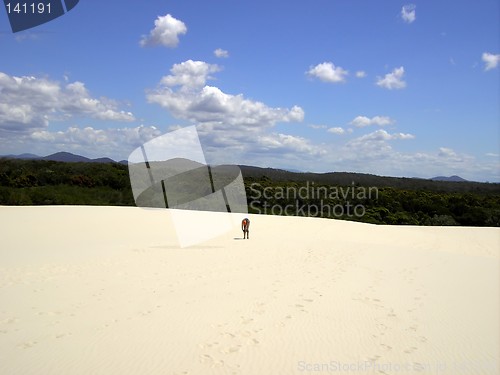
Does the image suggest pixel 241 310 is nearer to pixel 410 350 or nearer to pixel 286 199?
pixel 410 350

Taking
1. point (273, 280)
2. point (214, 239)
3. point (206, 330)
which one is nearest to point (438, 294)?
point (273, 280)

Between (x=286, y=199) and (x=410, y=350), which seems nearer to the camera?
(x=410, y=350)

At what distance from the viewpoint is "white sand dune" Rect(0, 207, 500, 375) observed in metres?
4.58

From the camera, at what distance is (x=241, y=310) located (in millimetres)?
6281

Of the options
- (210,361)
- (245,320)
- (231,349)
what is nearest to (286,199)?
(245,320)

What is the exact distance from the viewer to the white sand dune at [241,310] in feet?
15.0

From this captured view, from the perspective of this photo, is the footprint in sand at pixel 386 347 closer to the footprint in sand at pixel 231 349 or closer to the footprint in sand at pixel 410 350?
the footprint in sand at pixel 410 350

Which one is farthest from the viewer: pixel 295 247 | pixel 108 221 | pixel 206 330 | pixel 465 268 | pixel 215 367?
pixel 108 221

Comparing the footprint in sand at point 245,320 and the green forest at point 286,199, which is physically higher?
the green forest at point 286,199

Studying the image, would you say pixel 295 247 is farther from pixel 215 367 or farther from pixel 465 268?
pixel 215 367

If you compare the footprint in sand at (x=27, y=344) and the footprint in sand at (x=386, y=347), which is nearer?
the footprint in sand at (x=27, y=344)

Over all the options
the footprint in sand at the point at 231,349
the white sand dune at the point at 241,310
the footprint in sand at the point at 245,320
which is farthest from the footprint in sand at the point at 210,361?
the footprint in sand at the point at 245,320

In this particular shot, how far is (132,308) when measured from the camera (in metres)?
6.25

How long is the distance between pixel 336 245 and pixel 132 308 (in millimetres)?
10386
